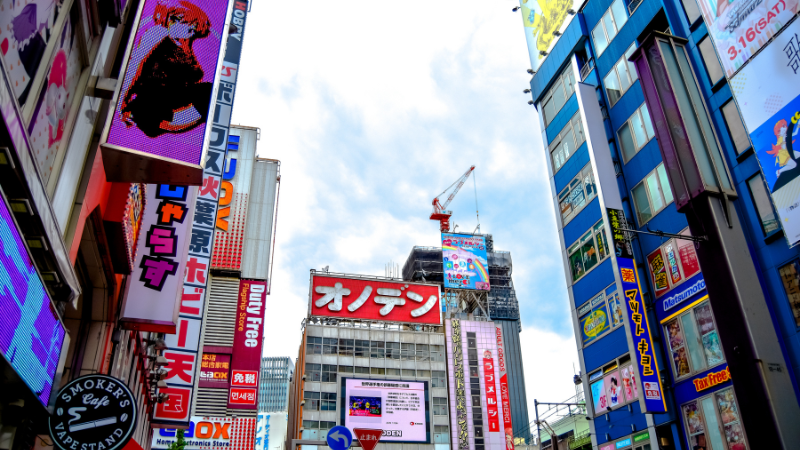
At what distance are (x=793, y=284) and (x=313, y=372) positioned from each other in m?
51.9

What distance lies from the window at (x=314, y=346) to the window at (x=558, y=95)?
1551 inches

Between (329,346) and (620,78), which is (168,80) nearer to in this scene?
(620,78)

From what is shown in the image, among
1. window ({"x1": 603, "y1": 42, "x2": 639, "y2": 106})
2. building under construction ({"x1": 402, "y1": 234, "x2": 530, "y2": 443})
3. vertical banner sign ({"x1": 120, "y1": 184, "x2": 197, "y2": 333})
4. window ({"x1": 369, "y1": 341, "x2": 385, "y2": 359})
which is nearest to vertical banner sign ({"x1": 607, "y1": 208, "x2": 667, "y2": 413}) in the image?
window ({"x1": 603, "y1": 42, "x2": 639, "y2": 106})

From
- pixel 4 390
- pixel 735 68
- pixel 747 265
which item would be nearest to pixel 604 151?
pixel 735 68

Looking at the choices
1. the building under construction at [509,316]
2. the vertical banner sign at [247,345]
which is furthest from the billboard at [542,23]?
the building under construction at [509,316]

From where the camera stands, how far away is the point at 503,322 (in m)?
166

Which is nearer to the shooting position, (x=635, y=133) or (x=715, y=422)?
(x=715, y=422)

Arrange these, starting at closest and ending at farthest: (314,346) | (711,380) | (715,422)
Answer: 1. (715,422)
2. (711,380)
3. (314,346)

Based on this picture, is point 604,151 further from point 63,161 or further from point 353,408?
point 353,408

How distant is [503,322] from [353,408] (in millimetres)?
112956

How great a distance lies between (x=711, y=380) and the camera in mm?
19969

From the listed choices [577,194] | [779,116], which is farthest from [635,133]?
[779,116]

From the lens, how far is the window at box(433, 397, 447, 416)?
62.3m

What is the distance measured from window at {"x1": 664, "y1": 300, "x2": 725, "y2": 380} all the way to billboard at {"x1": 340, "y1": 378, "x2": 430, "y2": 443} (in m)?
40.5
